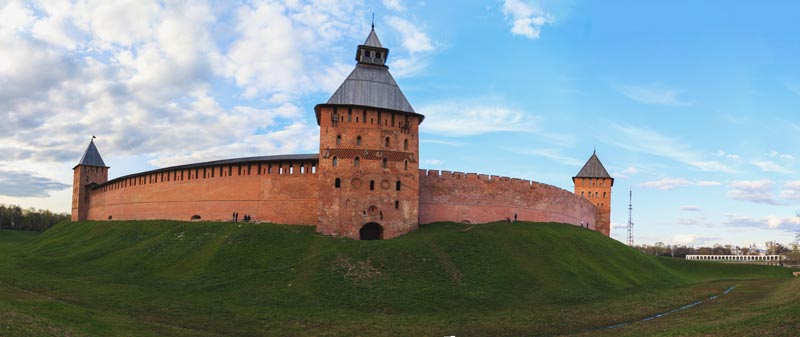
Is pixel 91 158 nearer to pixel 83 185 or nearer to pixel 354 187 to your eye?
pixel 83 185

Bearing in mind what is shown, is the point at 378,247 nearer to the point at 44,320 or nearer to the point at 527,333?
the point at 527,333

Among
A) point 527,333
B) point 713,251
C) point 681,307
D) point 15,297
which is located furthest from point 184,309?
point 713,251

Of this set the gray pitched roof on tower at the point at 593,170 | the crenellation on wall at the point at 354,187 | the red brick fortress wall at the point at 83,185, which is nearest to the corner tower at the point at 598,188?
the gray pitched roof on tower at the point at 593,170

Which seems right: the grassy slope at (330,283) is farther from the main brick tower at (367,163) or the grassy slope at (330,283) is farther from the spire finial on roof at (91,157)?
the spire finial on roof at (91,157)

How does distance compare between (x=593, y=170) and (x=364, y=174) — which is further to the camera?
(x=593, y=170)

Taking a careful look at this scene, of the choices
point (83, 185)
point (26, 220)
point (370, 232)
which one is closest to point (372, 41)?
point (370, 232)

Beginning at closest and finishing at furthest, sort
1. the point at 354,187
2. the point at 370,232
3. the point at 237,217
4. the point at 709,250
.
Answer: the point at 354,187
the point at 370,232
the point at 237,217
the point at 709,250

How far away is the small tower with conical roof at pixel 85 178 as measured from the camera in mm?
60438

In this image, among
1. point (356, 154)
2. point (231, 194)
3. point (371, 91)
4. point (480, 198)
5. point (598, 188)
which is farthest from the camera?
point (598, 188)

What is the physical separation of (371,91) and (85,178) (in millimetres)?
38402

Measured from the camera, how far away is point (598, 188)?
64.4 m

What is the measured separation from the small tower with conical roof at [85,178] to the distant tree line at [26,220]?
43.1m

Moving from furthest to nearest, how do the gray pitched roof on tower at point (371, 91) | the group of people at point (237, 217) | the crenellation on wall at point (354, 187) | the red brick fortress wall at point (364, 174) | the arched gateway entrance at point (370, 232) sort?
1. the group of people at point (237, 217)
2. the gray pitched roof on tower at point (371, 91)
3. the arched gateway entrance at point (370, 232)
4. the crenellation on wall at point (354, 187)
5. the red brick fortress wall at point (364, 174)

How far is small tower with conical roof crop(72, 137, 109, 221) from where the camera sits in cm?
6044
